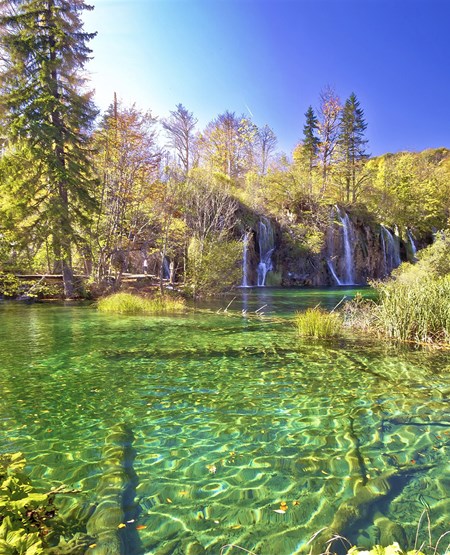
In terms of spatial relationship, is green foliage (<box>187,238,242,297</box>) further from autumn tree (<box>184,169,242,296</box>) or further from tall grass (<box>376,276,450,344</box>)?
tall grass (<box>376,276,450,344</box>)

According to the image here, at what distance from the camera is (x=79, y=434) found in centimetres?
372

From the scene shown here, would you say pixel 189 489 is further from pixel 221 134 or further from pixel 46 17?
pixel 221 134

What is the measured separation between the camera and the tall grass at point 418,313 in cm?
760

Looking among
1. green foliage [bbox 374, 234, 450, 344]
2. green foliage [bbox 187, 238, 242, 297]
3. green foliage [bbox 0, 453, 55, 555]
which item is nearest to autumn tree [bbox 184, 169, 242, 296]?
green foliage [bbox 187, 238, 242, 297]

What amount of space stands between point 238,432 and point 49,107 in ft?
55.7

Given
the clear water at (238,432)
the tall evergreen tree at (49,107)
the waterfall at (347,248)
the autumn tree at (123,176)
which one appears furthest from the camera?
the waterfall at (347,248)

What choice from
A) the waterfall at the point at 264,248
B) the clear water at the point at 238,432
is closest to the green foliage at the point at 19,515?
the clear water at the point at 238,432

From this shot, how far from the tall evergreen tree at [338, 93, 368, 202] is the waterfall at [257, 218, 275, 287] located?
12.6 metres

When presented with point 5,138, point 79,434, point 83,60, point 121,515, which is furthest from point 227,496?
point 83,60

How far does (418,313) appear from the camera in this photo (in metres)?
7.91

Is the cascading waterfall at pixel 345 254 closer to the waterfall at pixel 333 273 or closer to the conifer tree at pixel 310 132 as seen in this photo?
the waterfall at pixel 333 273

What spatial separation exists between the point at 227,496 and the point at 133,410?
1.95 m

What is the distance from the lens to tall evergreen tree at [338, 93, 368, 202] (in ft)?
120

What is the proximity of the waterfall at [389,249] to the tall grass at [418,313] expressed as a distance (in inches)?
1042
